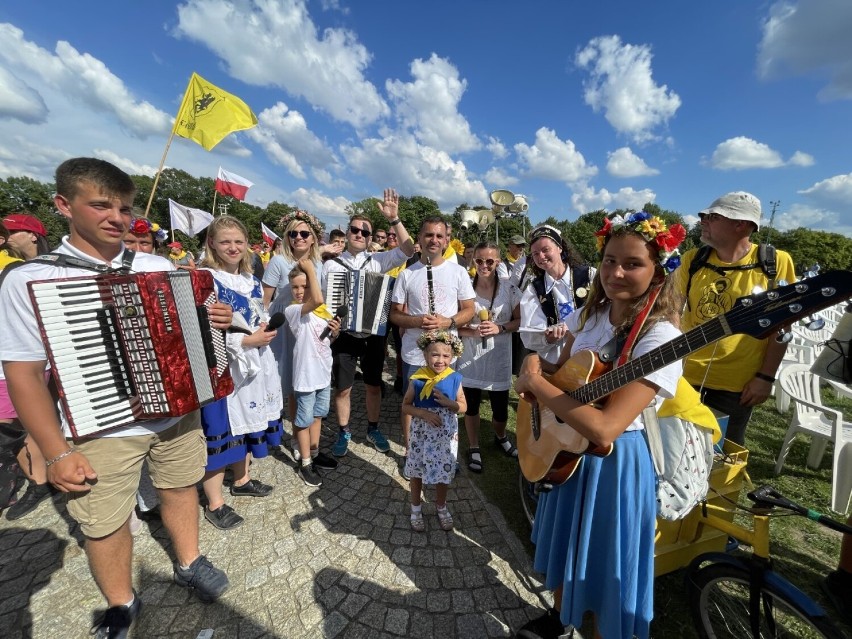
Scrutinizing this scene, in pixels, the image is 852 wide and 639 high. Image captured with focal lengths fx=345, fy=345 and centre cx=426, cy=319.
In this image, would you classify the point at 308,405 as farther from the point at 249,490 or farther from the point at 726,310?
the point at 726,310

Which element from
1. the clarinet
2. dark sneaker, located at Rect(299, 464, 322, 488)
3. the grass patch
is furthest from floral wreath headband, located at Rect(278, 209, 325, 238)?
the grass patch

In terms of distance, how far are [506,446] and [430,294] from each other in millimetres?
2290

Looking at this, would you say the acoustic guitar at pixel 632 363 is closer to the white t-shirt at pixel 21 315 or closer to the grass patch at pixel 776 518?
the grass patch at pixel 776 518

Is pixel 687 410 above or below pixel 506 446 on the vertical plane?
above

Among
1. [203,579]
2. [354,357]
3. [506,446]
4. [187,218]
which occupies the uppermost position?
[187,218]

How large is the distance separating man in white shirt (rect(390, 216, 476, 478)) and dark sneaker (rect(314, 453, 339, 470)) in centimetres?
95

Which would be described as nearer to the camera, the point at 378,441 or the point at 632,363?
the point at 632,363

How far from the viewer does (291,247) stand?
4.18m

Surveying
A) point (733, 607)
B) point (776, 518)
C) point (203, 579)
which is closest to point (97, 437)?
point (203, 579)

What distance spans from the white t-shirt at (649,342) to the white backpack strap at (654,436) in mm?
37

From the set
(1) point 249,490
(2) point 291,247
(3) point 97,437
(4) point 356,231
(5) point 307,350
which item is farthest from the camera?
(4) point 356,231

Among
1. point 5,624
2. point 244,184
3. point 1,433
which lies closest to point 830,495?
point 5,624

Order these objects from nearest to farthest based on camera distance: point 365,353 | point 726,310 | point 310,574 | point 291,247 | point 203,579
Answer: point 203,579
point 310,574
point 726,310
point 291,247
point 365,353

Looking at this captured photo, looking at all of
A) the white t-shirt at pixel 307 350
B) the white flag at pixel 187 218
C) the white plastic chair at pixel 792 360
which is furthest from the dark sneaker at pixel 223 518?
the white flag at pixel 187 218
